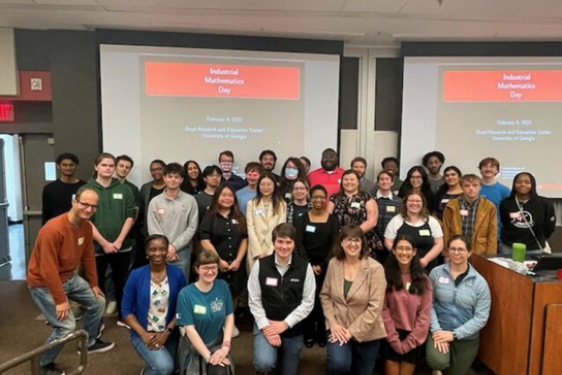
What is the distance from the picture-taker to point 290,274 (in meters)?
2.52

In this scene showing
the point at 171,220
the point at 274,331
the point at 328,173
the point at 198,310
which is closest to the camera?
the point at 198,310

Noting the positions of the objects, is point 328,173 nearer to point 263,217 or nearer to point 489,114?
point 263,217

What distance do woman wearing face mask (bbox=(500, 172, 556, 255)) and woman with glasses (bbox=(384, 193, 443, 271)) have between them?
2.61 feet

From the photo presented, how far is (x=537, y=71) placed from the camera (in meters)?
4.64

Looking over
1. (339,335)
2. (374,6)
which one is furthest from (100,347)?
(374,6)

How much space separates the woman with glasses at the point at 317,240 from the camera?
2.93 m

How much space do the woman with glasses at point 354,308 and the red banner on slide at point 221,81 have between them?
260 cm

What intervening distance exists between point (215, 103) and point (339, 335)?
310 cm

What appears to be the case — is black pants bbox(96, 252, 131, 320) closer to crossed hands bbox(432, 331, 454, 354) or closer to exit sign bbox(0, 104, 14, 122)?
crossed hands bbox(432, 331, 454, 354)

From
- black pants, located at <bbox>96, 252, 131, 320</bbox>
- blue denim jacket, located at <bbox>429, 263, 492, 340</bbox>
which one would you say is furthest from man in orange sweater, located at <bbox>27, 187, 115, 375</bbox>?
blue denim jacket, located at <bbox>429, 263, 492, 340</bbox>

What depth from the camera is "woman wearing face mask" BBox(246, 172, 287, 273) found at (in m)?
3.05

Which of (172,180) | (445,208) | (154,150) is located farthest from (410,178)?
(154,150)

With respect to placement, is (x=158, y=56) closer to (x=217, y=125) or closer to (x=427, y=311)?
(x=217, y=125)

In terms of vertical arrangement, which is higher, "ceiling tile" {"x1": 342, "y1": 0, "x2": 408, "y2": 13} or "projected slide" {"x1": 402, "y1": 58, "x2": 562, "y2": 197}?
"ceiling tile" {"x1": 342, "y1": 0, "x2": 408, "y2": 13}
